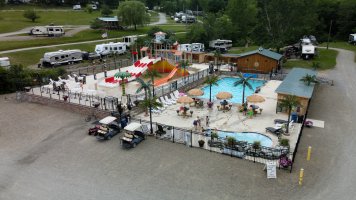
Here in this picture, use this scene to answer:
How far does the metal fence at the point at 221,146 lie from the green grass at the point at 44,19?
213 feet

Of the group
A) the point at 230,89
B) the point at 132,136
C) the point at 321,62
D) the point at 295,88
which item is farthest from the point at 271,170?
the point at 321,62

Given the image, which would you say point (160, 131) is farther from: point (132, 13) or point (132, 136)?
point (132, 13)

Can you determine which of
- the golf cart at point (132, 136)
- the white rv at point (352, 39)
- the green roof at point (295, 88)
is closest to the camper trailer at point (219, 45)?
the white rv at point (352, 39)

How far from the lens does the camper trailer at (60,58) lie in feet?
151

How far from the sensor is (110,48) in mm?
54906

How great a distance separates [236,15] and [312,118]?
5027 centimetres

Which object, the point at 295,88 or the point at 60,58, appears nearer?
the point at 295,88

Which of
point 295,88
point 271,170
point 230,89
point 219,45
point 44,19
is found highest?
point 44,19

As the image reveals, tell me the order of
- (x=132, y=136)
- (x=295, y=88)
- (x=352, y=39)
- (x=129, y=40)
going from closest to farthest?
(x=132, y=136) < (x=295, y=88) < (x=129, y=40) < (x=352, y=39)

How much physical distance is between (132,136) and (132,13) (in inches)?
2350

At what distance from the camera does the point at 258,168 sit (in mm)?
18344

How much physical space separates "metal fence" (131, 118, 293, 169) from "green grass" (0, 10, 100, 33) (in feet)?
213

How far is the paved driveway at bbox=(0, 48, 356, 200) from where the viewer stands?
1616 cm

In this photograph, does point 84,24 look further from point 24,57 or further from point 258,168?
point 258,168
